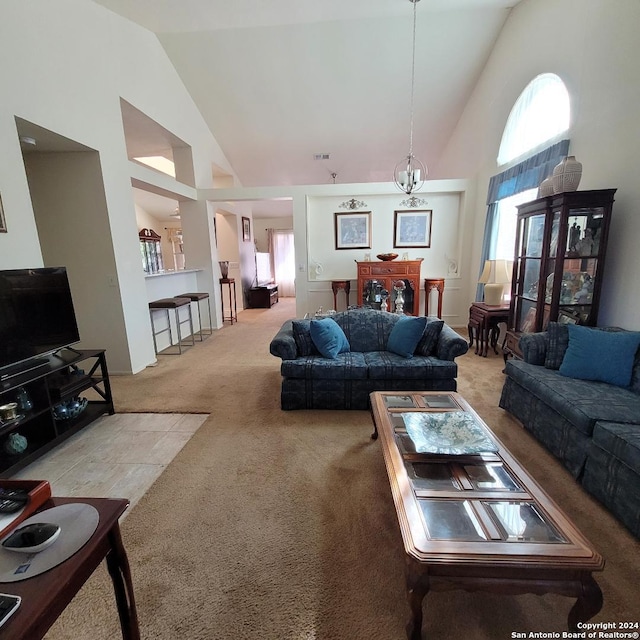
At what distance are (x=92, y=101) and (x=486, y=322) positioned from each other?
16.1 feet

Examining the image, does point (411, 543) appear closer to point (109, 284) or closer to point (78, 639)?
point (78, 639)

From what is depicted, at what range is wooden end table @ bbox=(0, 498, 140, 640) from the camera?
26.4 inches

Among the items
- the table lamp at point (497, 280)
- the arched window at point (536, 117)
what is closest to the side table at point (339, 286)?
the table lamp at point (497, 280)

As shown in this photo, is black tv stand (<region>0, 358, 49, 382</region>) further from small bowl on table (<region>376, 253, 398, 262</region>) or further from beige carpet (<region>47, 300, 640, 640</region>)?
small bowl on table (<region>376, 253, 398, 262</region>)

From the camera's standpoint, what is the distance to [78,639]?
1162 mm

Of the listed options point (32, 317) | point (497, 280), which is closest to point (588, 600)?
point (32, 317)

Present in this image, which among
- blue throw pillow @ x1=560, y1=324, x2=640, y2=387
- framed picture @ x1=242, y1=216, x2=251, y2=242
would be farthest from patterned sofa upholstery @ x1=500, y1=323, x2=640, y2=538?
framed picture @ x1=242, y1=216, x2=251, y2=242

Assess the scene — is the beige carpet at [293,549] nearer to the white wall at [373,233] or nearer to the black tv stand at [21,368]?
the black tv stand at [21,368]

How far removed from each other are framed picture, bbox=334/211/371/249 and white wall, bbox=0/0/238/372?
294 cm

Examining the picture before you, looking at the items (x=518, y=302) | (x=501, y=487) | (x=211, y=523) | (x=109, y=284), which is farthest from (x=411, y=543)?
(x=109, y=284)

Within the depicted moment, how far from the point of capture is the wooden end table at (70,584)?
67 centimetres

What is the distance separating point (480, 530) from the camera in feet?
3.69

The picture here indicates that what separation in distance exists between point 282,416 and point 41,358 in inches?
74.4

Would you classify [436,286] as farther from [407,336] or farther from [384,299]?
[407,336]
